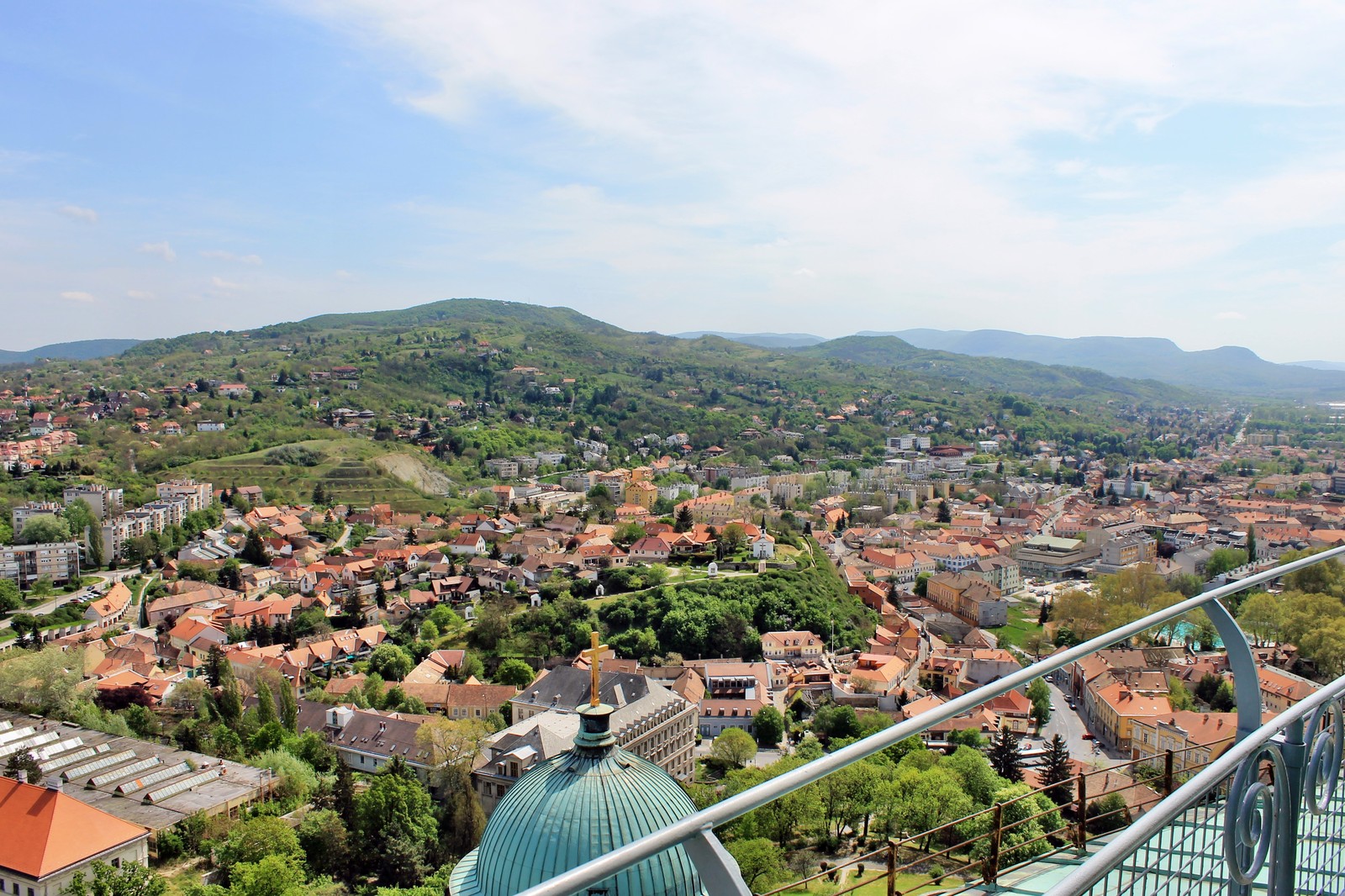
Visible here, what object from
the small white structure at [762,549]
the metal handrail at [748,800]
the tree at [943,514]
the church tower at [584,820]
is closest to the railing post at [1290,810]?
the metal handrail at [748,800]

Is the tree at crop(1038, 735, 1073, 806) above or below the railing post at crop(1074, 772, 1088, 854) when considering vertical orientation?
below

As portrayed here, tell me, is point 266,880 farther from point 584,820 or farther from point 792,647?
point 792,647

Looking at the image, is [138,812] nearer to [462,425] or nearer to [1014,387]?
[462,425]

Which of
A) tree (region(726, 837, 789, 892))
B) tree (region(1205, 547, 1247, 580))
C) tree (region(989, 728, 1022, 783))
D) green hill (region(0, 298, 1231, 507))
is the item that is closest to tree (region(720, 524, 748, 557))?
tree (region(989, 728, 1022, 783))

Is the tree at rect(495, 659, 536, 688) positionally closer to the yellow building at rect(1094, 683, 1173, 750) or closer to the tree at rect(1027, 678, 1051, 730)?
the tree at rect(1027, 678, 1051, 730)

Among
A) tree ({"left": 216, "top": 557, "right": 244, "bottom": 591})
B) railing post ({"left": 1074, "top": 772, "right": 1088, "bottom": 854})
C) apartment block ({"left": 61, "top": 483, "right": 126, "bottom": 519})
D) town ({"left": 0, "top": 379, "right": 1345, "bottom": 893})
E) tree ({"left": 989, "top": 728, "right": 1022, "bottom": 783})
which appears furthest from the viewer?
apartment block ({"left": 61, "top": 483, "right": 126, "bottom": 519})

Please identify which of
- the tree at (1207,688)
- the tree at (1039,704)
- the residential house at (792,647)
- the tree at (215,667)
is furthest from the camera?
the residential house at (792,647)

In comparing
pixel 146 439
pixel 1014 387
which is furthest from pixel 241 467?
pixel 1014 387

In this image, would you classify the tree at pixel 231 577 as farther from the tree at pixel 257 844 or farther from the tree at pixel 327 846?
the tree at pixel 257 844
